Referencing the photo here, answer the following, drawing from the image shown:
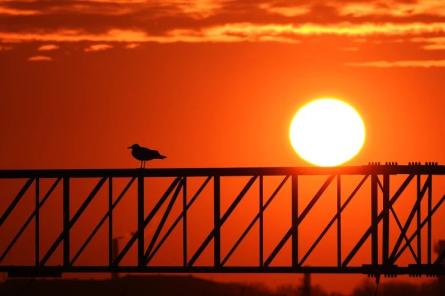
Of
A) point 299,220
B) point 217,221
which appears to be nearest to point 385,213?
point 299,220

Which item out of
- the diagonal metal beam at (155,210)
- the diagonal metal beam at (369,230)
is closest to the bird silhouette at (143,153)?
the diagonal metal beam at (155,210)

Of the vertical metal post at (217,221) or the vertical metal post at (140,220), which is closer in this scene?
the vertical metal post at (217,221)

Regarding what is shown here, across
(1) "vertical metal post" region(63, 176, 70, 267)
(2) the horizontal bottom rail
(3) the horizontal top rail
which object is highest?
(3) the horizontal top rail

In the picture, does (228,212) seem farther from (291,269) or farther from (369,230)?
(369,230)

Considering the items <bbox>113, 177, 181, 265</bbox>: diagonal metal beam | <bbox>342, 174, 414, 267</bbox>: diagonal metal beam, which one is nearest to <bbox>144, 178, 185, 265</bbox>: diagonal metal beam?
<bbox>113, 177, 181, 265</bbox>: diagonal metal beam

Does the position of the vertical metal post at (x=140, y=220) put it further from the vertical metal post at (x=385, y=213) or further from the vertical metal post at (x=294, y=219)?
the vertical metal post at (x=385, y=213)

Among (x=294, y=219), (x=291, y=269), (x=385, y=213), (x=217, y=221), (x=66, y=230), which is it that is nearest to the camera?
(x=291, y=269)

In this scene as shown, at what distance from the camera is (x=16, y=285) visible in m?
159

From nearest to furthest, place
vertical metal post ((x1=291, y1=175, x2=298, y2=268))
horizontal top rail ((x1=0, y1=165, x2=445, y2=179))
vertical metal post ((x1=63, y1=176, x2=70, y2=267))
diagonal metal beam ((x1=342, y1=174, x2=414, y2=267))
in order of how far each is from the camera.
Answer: horizontal top rail ((x1=0, y1=165, x2=445, y2=179)) → diagonal metal beam ((x1=342, y1=174, x2=414, y2=267)) → vertical metal post ((x1=291, y1=175, x2=298, y2=268)) → vertical metal post ((x1=63, y1=176, x2=70, y2=267))

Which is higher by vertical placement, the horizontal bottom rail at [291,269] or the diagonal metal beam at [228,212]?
the diagonal metal beam at [228,212]

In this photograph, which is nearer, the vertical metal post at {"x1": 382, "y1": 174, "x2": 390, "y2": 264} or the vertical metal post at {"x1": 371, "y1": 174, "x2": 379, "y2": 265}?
the vertical metal post at {"x1": 382, "y1": 174, "x2": 390, "y2": 264}

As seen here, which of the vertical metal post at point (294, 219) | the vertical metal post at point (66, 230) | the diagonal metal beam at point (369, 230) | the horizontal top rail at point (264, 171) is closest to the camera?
the horizontal top rail at point (264, 171)

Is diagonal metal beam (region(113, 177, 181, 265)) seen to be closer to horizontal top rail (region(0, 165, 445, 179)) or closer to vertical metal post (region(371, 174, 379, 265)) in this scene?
horizontal top rail (region(0, 165, 445, 179))

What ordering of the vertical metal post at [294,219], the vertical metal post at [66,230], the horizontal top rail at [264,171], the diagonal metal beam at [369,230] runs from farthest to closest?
the vertical metal post at [66,230] < the vertical metal post at [294,219] < the diagonal metal beam at [369,230] < the horizontal top rail at [264,171]
